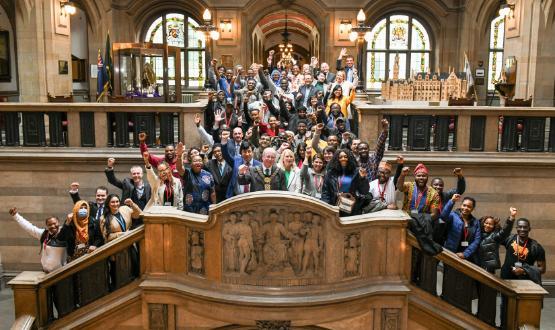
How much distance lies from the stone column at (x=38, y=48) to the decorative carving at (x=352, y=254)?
47.1ft

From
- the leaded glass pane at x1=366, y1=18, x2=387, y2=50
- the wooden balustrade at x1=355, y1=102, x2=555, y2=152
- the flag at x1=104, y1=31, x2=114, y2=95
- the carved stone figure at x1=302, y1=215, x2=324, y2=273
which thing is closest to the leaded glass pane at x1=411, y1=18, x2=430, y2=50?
the leaded glass pane at x1=366, y1=18, x2=387, y2=50

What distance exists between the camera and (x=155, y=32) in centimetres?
2677

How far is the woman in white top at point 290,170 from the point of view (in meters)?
7.85

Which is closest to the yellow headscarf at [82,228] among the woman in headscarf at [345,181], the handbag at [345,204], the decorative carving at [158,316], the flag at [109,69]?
the decorative carving at [158,316]

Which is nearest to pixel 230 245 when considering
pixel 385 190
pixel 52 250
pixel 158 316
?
pixel 158 316

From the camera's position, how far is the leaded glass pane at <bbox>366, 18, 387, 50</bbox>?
87.1 feet

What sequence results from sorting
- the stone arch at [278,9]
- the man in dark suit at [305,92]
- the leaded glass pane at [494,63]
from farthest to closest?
the leaded glass pane at [494,63], the stone arch at [278,9], the man in dark suit at [305,92]

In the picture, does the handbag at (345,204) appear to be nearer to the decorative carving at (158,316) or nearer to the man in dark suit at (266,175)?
the man in dark suit at (266,175)

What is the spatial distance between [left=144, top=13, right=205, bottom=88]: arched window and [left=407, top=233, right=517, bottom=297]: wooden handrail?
70.5ft

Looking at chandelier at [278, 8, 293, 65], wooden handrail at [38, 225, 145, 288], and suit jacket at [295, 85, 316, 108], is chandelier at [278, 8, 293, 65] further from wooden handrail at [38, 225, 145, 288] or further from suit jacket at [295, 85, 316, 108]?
wooden handrail at [38, 225, 145, 288]

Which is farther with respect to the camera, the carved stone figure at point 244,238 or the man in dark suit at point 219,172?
the man in dark suit at point 219,172

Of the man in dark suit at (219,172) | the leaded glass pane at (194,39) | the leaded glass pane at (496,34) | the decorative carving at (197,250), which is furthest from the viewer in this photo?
the leaded glass pane at (194,39)

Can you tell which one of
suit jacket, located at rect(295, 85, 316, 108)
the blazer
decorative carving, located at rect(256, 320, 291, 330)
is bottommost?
decorative carving, located at rect(256, 320, 291, 330)

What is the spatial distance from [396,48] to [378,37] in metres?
1.00
